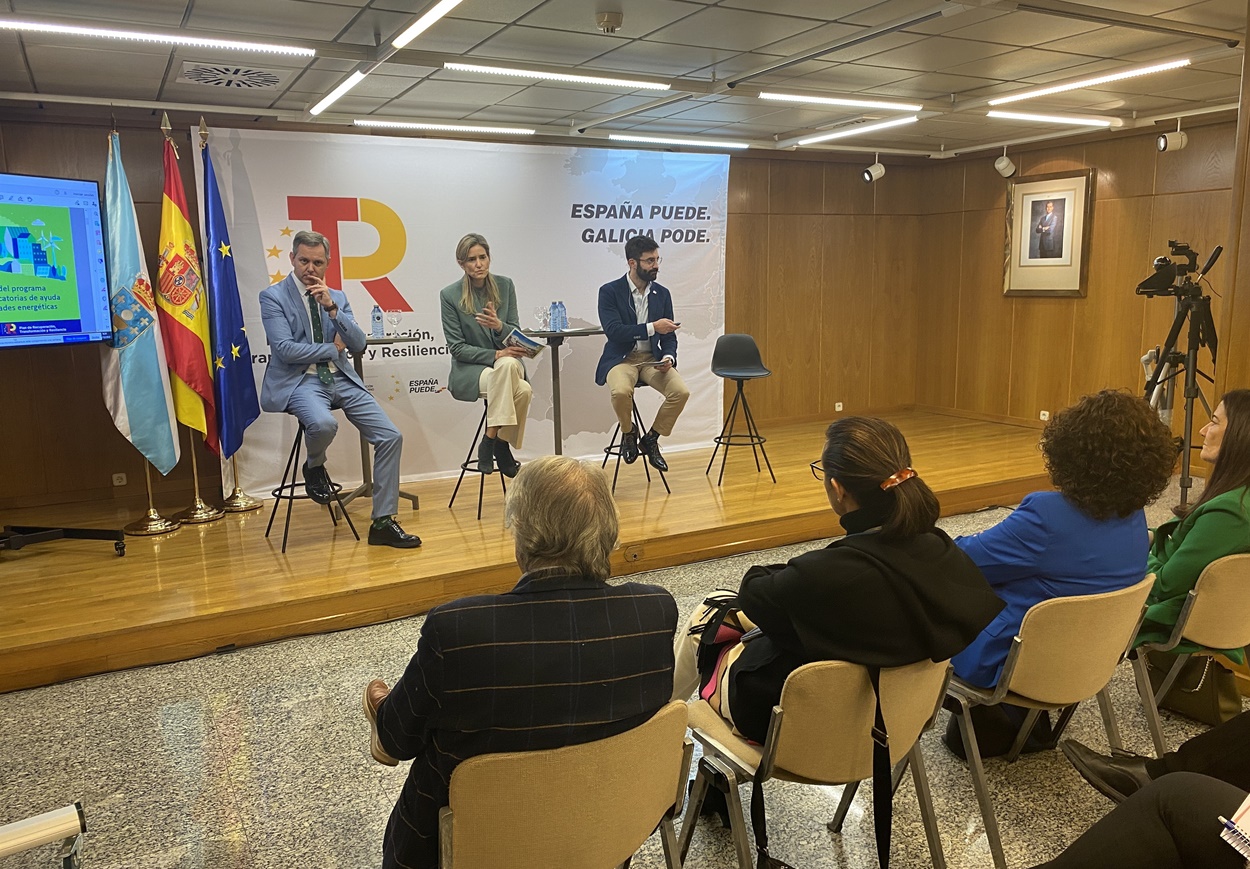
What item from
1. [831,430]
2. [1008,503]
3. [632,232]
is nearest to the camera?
[831,430]

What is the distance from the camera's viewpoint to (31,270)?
4.45m

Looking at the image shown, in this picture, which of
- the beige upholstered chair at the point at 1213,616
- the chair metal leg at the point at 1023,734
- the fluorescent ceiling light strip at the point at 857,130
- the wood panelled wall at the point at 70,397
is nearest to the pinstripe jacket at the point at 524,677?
the chair metal leg at the point at 1023,734

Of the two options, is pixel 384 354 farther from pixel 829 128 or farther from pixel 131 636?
pixel 829 128

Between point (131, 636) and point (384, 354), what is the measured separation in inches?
111

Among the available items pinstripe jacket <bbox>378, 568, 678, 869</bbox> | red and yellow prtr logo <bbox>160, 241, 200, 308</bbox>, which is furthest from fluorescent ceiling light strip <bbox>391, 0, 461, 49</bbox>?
pinstripe jacket <bbox>378, 568, 678, 869</bbox>

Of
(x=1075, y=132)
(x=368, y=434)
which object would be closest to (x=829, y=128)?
(x=1075, y=132)

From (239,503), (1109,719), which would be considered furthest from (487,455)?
(1109,719)

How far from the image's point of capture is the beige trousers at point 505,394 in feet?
16.5

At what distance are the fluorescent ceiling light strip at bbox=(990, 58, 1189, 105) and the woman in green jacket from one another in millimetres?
3006

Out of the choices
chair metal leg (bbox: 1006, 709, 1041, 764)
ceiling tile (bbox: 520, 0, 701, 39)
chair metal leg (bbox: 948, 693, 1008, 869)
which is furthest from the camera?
ceiling tile (bbox: 520, 0, 701, 39)

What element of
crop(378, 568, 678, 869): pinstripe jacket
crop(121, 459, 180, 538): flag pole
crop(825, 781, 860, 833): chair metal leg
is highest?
crop(378, 568, 678, 869): pinstripe jacket

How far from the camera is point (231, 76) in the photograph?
4.74 meters

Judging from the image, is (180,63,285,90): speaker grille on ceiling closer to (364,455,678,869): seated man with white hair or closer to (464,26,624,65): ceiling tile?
(464,26,624,65): ceiling tile

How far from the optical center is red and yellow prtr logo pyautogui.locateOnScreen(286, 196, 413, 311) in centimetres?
575
